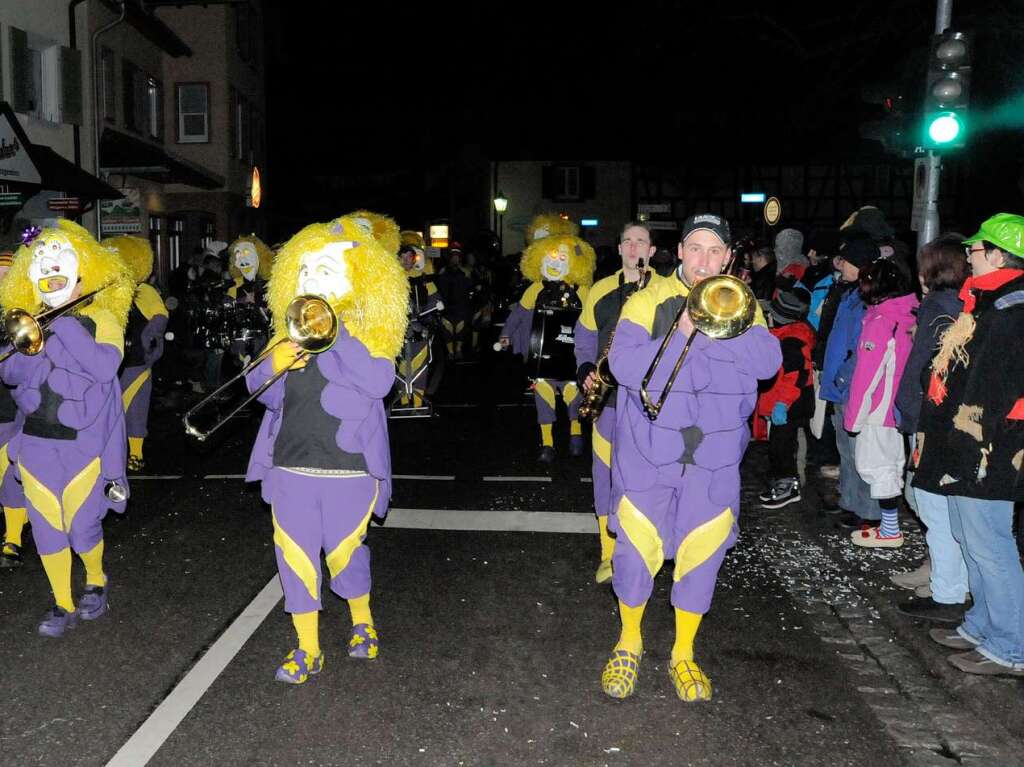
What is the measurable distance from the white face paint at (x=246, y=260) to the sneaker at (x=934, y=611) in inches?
322

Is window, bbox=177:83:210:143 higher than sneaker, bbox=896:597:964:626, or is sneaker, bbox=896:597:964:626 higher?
window, bbox=177:83:210:143

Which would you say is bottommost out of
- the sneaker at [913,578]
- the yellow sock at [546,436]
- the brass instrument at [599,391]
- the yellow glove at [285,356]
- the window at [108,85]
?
the sneaker at [913,578]

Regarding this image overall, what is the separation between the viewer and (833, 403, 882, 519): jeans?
661 centimetres

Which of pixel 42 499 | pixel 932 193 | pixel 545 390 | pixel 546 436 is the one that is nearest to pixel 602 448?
pixel 42 499

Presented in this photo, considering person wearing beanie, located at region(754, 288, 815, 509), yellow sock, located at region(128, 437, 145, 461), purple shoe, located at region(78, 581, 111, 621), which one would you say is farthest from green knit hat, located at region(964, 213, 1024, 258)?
yellow sock, located at region(128, 437, 145, 461)

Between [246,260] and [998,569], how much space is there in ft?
28.9

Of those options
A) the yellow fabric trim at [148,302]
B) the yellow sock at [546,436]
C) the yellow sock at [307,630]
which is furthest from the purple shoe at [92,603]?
the yellow sock at [546,436]

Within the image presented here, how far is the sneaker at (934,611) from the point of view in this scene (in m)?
5.09

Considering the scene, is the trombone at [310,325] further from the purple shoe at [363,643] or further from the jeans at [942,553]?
the jeans at [942,553]

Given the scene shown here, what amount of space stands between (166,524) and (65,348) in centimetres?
241

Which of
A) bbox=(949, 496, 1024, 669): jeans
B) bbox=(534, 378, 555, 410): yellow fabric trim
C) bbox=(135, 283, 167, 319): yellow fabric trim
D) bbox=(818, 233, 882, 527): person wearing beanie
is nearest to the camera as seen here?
bbox=(949, 496, 1024, 669): jeans

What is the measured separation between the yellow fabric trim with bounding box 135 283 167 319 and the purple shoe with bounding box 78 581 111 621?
4141mm

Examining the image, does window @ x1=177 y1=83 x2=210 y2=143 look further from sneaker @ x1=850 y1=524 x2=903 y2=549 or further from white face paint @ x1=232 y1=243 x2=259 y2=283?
sneaker @ x1=850 y1=524 x2=903 y2=549

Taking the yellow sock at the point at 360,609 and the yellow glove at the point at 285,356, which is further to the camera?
the yellow sock at the point at 360,609
